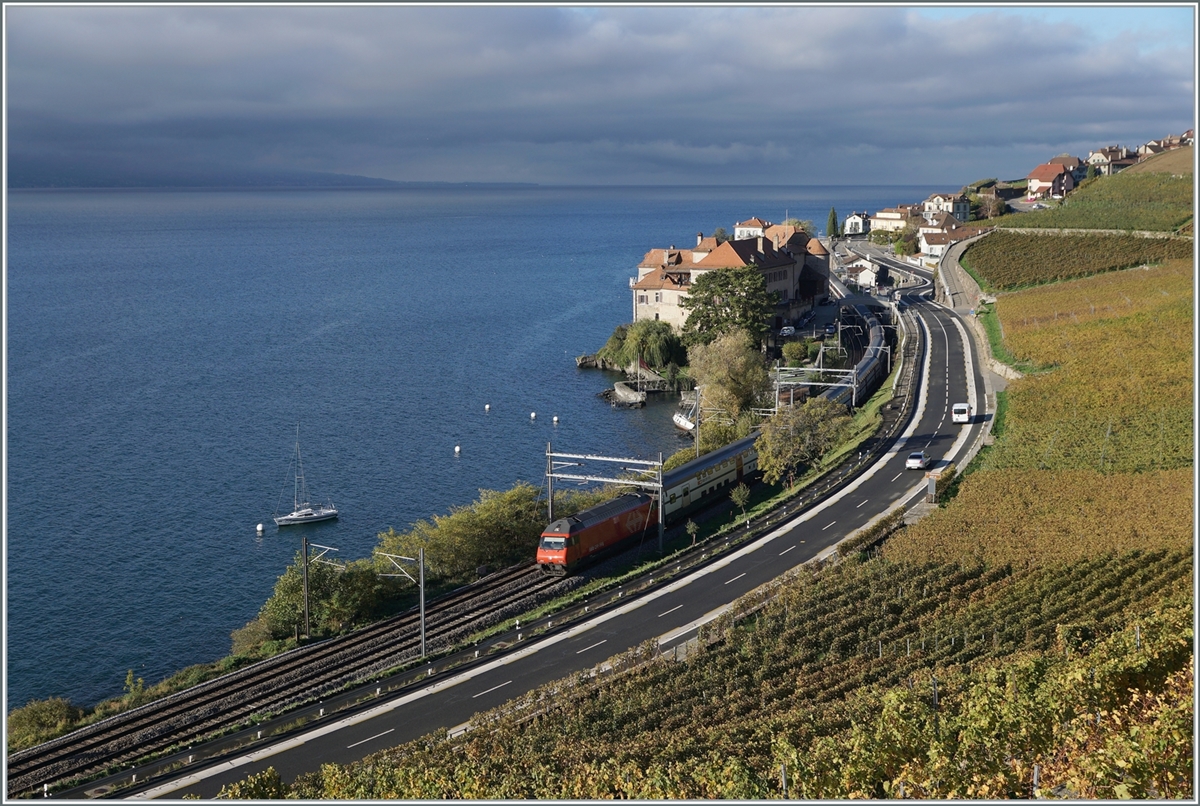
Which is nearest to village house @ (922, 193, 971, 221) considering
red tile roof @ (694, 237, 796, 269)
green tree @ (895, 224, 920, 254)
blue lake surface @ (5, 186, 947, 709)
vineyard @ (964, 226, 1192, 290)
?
green tree @ (895, 224, 920, 254)

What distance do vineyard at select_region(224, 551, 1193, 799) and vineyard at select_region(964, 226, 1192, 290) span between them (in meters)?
70.1

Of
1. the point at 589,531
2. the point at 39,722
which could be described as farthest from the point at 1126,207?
the point at 39,722

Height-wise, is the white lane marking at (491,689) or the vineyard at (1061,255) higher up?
the vineyard at (1061,255)

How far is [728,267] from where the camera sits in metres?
90.9

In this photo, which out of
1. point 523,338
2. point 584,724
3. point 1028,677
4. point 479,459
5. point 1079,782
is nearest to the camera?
point 1079,782

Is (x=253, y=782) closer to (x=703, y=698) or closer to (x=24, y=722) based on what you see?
(x=703, y=698)

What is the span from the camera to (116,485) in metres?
58.7

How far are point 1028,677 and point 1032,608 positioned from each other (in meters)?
7.96

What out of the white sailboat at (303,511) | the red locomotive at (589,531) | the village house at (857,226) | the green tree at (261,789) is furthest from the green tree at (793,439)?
the village house at (857,226)

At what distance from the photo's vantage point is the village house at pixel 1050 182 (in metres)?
166

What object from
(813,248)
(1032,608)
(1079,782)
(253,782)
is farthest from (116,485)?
(813,248)

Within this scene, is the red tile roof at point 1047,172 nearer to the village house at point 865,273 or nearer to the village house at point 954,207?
the village house at point 954,207

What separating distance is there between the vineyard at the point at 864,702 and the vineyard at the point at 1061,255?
70.1 m

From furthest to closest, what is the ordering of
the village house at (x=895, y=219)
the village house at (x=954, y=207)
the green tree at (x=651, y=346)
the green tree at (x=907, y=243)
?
1. the village house at (x=895, y=219)
2. the village house at (x=954, y=207)
3. the green tree at (x=907, y=243)
4. the green tree at (x=651, y=346)
